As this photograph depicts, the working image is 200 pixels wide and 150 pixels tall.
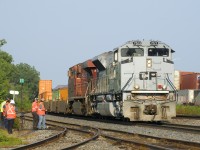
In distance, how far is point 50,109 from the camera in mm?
39156

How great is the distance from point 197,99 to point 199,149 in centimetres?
3734

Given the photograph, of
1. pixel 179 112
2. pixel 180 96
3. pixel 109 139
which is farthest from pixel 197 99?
pixel 109 139

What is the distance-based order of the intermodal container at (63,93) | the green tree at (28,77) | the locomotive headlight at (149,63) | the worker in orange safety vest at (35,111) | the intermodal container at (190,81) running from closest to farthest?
the worker in orange safety vest at (35,111) < the locomotive headlight at (149,63) < the intermodal container at (63,93) < the intermodal container at (190,81) < the green tree at (28,77)

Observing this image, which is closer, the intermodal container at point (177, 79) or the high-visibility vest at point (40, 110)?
the high-visibility vest at point (40, 110)

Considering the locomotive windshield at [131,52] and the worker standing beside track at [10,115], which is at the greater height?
the locomotive windshield at [131,52]

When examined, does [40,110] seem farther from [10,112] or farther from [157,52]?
[157,52]

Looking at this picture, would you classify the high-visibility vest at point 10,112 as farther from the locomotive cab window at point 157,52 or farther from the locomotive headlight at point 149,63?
the locomotive cab window at point 157,52

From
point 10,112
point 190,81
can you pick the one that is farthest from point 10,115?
point 190,81

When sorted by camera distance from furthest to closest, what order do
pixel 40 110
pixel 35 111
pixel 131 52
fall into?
pixel 131 52 → pixel 35 111 → pixel 40 110

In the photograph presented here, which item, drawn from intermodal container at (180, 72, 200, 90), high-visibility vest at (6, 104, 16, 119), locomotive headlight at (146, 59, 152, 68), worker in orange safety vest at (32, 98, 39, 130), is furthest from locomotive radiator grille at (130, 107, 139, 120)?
intermodal container at (180, 72, 200, 90)

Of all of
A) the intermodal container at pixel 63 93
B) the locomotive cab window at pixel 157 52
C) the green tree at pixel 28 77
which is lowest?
the intermodal container at pixel 63 93

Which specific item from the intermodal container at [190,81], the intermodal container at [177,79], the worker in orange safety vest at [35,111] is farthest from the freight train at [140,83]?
the intermodal container at [177,79]

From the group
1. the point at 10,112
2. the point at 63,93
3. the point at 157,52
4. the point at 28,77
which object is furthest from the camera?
the point at 28,77

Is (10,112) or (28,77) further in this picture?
(28,77)
